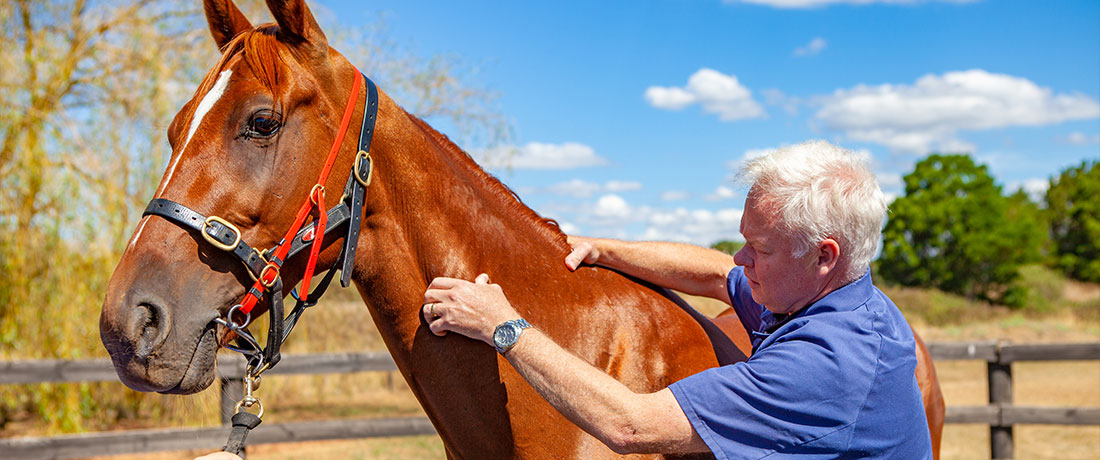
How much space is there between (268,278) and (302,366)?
19.1 ft

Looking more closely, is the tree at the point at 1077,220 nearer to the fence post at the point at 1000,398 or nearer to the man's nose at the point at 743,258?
the fence post at the point at 1000,398

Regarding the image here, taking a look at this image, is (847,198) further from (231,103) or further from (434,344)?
(231,103)

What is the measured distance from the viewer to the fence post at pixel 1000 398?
7.06 meters

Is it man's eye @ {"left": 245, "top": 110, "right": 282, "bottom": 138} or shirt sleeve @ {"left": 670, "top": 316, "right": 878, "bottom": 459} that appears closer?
shirt sleeve @ {"left": 670, "top": 316, "right": 878, "bottom": 459}

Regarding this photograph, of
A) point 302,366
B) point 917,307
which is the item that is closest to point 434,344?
point 302,366

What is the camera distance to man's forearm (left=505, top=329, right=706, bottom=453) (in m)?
1.62

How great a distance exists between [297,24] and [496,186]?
76cm

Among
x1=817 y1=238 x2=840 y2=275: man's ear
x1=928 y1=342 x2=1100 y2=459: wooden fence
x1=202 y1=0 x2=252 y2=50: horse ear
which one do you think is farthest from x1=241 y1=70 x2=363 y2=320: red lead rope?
x1=928 y1=342 x2=1100 y2=459: wooden fence

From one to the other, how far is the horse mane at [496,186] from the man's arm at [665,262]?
0.32 feet

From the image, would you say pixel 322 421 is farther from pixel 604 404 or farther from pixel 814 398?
pixel 814 398

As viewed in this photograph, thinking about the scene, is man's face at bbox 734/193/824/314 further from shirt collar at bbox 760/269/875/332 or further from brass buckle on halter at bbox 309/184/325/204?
brass buckle on halter at bbox 309/184/325/204

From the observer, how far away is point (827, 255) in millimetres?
1705

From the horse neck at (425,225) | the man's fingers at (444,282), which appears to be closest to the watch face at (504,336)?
the man's fingers at (444,282)

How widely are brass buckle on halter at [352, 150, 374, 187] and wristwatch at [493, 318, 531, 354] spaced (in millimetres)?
524
